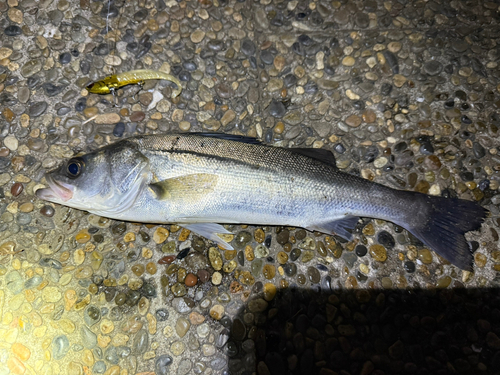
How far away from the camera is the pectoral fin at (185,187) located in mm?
2283

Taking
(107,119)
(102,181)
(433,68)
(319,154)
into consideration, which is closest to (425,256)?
(319,154)

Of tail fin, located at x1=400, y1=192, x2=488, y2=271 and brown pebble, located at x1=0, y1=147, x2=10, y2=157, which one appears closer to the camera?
tail fin, located at x1=400, y1=192, x2=488, y2=271

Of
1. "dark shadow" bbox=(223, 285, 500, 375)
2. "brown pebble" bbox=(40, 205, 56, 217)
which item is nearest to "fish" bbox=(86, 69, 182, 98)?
"brown pebble" bbox=(40, 205, 56, 217)

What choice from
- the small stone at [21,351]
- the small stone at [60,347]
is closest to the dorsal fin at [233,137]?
the small stone at [60,347]

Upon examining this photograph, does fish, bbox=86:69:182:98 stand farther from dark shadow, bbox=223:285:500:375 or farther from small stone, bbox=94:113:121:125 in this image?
dark shadow, bbox=223:285:500:375

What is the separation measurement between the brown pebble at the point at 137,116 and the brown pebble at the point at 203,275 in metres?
1.47

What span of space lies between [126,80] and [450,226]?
3030 millimetres

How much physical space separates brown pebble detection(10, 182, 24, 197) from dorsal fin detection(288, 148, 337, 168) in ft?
7.69

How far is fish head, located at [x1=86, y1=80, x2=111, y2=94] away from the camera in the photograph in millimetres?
2734

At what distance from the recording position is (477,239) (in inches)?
104

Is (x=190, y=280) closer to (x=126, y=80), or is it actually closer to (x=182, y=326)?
(x=182, y=326)

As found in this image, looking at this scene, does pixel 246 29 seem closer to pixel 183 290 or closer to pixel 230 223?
pixel 230 223

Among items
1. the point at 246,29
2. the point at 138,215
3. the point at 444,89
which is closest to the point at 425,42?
the point at 444,89

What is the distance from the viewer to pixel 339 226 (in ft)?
8.07
